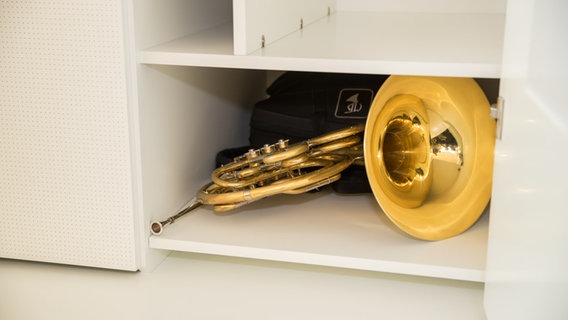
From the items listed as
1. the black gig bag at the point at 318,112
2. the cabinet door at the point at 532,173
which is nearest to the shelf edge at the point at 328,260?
the cabinet door at the point at 532,173

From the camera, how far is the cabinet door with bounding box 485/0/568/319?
0.75 metres

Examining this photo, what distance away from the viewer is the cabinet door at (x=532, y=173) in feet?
2.47

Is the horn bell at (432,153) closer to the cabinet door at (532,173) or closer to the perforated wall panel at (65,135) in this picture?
the cabinet door at (532,173)

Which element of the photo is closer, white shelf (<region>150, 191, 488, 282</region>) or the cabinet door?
the cabinet door

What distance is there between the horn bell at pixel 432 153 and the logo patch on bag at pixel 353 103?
0.10 meters

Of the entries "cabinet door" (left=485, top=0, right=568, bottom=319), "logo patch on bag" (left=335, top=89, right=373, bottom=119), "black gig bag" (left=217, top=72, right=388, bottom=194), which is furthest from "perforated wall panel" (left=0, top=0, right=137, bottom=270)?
"cabinet door" (left=485, top=0, right=568, bottom=319)

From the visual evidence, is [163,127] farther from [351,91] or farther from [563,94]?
[563,94]

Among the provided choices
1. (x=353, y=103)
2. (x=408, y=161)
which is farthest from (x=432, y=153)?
(x=353, y=103)

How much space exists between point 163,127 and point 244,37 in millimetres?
270

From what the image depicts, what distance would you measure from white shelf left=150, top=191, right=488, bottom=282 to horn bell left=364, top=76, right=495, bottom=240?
0.05m

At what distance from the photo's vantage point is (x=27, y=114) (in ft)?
4.19

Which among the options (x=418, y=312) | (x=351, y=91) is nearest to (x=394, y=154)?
(x=351, y=91)

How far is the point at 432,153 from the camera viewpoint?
1.38 metres

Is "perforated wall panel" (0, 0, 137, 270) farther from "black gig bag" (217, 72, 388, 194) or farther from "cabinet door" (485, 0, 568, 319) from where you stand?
"cabinet door" (485, 0, 568, 319)
